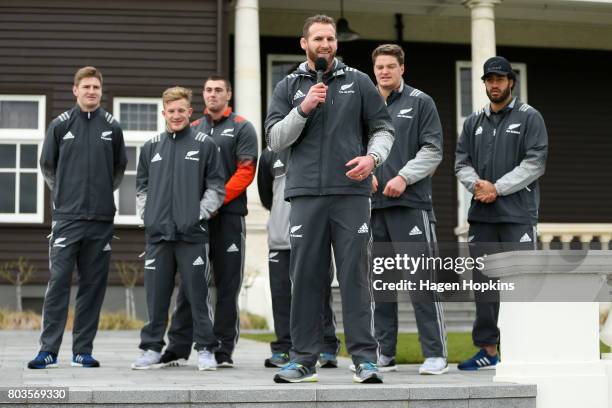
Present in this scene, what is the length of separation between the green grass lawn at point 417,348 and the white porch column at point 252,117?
2.57 m

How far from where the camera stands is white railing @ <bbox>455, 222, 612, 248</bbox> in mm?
16828

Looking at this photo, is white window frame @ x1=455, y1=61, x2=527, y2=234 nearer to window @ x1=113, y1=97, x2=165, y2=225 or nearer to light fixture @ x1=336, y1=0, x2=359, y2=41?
light fixture @ x1=336, y1=0, x2=359, y2=41

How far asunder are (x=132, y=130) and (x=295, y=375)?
1094 cm

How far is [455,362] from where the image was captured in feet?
27.1

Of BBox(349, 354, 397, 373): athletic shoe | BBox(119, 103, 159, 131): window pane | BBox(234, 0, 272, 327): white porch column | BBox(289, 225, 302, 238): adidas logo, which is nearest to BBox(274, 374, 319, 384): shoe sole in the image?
BBox(289, 225, 302, 238): adidas logo

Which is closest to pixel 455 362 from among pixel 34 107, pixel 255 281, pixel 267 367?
pixel 267 367

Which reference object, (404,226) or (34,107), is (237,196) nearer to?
(404,226)

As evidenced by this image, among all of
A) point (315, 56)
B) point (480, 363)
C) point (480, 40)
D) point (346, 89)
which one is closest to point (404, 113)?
point (346, 89)

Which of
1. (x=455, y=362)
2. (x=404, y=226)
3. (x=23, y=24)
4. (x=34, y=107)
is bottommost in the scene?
(x=455, y=362)

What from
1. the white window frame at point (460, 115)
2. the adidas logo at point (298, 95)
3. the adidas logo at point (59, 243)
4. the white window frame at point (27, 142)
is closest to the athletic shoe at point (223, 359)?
the adidas logo at point (59, 243)

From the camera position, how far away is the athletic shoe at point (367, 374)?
5.48m

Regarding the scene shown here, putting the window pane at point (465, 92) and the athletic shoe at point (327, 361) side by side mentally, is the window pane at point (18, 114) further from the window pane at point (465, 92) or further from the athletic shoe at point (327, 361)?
the athletic shoe at point (327, 361)

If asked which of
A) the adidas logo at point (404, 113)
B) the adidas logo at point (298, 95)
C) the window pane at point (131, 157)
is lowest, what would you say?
the adidas logo at point (298, 95)

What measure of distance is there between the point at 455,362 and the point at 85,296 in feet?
9.40
